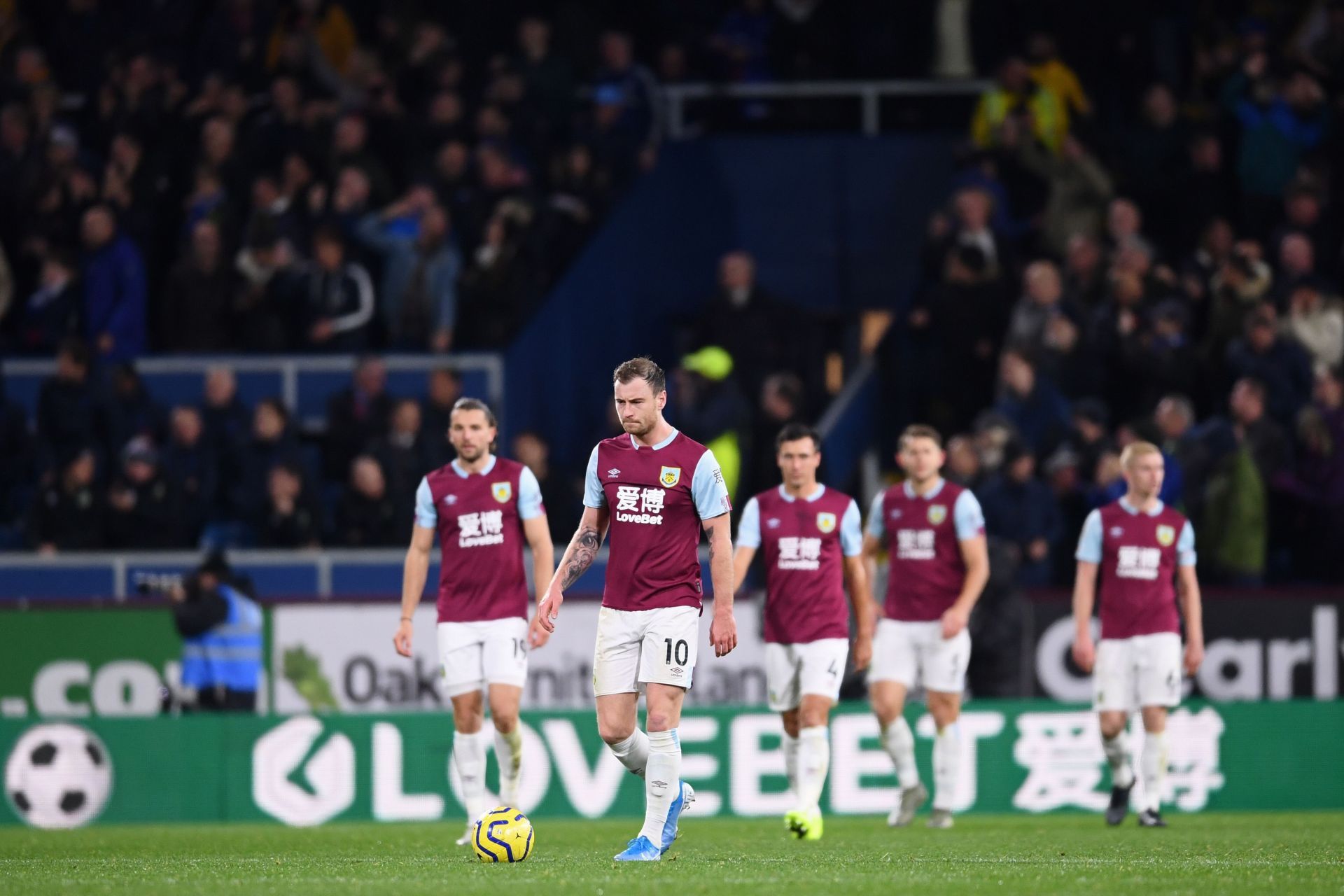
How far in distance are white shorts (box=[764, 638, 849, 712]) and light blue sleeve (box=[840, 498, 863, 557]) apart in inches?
20.9

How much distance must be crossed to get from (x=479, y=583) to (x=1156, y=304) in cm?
847

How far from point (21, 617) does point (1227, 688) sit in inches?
374

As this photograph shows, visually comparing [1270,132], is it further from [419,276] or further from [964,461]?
[419,276]

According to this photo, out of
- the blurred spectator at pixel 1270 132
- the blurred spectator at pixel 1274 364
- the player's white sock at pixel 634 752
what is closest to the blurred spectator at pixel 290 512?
the blurred spectator at pixel 1274 364

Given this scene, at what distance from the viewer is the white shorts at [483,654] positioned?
40.2ft

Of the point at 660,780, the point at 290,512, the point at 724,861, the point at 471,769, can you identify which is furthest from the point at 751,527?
the point at 290,512

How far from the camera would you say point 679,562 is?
33.3 feet

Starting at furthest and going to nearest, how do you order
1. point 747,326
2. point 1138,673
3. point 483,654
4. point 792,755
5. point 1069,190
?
point 1069,190
point 747,326
point 1138,673
point 792,755
point 483,654

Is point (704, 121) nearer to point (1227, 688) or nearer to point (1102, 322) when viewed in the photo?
point (1102, 322)

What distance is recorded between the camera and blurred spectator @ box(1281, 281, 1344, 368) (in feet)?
61.6

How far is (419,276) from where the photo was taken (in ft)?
65.7

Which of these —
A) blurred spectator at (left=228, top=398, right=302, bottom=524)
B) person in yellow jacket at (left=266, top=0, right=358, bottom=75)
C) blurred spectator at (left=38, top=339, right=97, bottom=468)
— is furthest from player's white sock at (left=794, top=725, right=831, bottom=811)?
person in yellow jacket at (left=266, top=0, right=358, bottom=75)

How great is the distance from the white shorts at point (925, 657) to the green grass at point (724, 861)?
94 cm

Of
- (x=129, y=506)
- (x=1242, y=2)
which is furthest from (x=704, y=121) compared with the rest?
(x=129, y=506)
